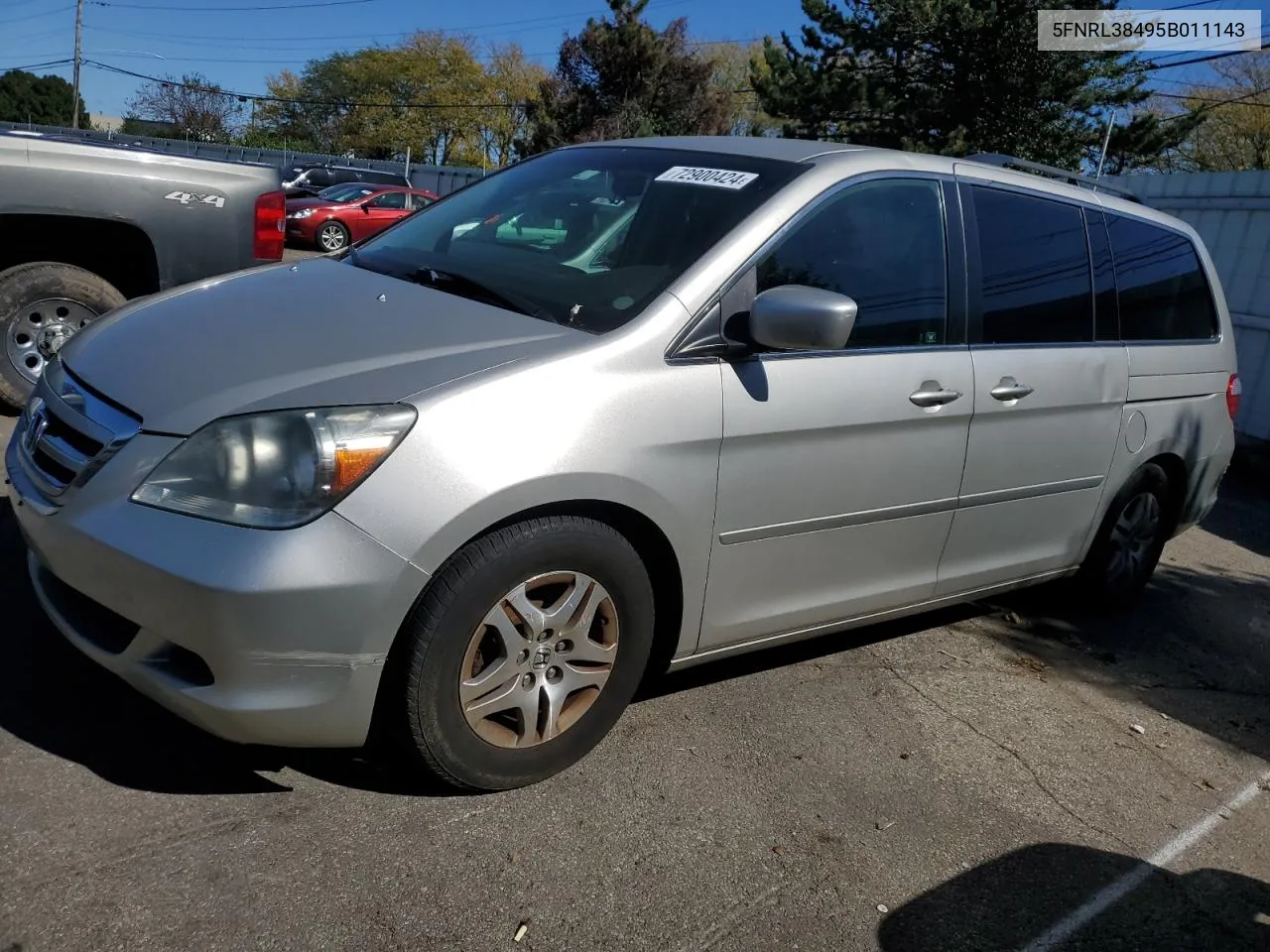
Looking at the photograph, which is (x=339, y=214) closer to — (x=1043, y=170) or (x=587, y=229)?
(x=1043, y=170)

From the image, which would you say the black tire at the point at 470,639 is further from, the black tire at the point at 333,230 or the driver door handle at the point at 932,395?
the black tire at the point at 333,230

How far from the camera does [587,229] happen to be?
11.6 ft

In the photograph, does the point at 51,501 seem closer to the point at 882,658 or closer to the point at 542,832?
the point at 542,832

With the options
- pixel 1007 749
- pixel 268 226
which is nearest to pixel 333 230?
pixel 268 226

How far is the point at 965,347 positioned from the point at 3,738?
10.3 feet

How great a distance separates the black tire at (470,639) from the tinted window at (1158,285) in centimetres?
267

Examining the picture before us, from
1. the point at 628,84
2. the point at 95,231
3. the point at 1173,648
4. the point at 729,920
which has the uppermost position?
the point at 628,84

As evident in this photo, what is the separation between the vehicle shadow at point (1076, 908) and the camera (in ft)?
8.89

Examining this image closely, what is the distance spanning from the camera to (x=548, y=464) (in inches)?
106

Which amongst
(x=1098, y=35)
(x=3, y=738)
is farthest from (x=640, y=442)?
(x=1098, y=35)

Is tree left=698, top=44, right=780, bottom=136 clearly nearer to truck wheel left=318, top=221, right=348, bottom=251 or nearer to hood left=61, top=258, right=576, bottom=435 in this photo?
truck wheel left=318, top=221, right=348, bottom=251

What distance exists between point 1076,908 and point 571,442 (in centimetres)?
179

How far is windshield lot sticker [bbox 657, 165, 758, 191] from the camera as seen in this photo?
3455 millimetres

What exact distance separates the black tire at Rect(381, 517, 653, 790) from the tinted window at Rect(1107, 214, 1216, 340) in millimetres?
2675
